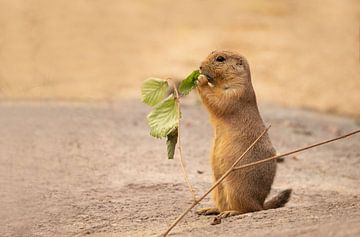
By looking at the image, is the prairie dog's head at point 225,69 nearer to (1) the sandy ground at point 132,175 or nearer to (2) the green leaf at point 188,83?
(2) the green leaf at point 188,83

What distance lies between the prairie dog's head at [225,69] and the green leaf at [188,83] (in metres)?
0.09

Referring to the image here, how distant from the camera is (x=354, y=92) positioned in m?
16.8

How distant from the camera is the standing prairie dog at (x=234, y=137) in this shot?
7.55 meters

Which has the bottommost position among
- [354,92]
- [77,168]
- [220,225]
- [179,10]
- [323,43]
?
[220,225]

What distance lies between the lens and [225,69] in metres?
7.94

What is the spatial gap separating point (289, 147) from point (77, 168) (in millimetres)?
2979

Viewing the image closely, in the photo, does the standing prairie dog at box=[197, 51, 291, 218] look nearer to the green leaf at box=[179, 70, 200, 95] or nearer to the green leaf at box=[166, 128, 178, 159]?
the green leaf at box=[179, 70, 200, 95]

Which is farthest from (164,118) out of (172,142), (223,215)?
(223,215)

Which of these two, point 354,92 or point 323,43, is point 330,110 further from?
point 323,43

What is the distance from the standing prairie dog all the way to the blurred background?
22.1 feet

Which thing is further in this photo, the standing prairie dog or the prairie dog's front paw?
the prairie dog's front paw

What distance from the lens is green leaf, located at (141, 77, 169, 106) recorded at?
7.75 metres

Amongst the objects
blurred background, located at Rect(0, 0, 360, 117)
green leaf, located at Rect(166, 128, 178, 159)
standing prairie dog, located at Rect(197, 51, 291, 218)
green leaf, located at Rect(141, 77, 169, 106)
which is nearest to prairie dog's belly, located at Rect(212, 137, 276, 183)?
standing prairie dog, located at Rect(197, 51, 291, 218)

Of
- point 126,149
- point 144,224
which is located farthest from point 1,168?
point 144,224
